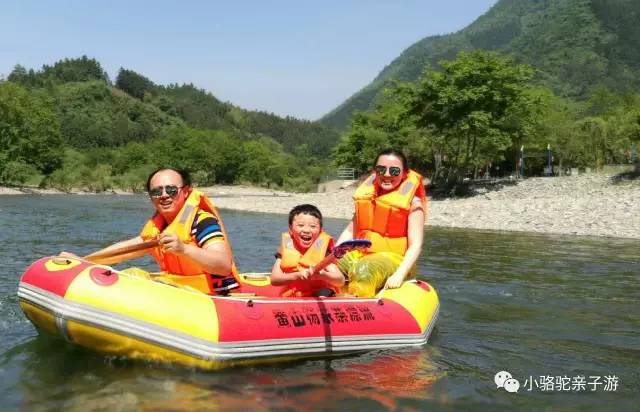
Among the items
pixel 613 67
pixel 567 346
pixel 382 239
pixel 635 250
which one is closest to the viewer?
pixel 567 346

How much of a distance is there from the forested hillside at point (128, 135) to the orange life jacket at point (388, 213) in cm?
4686

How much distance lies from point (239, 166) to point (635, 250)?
66.1 m

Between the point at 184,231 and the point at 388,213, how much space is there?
7.26 feet

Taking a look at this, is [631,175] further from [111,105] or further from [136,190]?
[111,105]

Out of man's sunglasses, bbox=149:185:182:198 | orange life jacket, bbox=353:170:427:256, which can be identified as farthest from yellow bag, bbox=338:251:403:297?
man's sunglasses, bbox=149:185:182:198

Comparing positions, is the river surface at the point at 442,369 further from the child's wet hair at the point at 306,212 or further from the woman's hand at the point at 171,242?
the child's wet hair at the point at 306,212

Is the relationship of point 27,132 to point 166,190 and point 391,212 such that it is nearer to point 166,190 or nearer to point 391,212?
point 391,212

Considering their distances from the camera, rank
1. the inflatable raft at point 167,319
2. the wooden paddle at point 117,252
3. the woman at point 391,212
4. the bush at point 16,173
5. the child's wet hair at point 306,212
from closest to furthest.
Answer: the inflatable raft at point 167,319, the wooden paddle at point 117,252, the child's wet hair at point 306,212, the woman at point 391,212, the bush at point 16,173

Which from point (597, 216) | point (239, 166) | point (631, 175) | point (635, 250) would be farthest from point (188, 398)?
point (239, 166)

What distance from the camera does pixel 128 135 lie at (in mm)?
101688

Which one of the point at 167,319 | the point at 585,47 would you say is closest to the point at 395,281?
the point at 167,319

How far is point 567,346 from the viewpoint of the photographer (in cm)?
580

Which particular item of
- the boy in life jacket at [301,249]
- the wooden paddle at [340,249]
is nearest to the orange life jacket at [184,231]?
the boy in life jacket at [301,249]

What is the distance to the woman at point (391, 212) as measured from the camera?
629 cm
